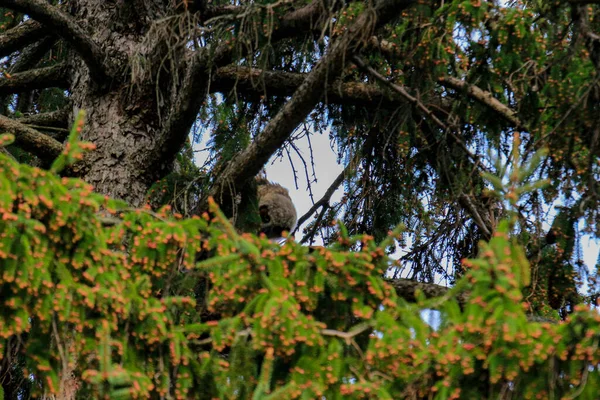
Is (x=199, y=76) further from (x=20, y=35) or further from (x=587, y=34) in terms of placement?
(x=587, y=34)

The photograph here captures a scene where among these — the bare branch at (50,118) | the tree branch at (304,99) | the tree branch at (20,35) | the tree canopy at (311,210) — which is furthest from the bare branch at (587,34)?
the tree branch at (20,35)

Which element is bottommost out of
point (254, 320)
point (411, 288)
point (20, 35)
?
point (254, 320)

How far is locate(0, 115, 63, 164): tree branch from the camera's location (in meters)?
6.00

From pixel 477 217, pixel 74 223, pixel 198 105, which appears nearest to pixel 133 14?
pixel 198 105

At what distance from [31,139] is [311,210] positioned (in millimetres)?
2246

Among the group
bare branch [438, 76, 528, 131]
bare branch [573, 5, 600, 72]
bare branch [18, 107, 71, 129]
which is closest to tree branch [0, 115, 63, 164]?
bare branch [18, 107, 71, 129]

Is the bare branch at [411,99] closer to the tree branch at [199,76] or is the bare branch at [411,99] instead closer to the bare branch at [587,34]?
the tree branch at [199,76]

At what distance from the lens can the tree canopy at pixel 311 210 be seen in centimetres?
359

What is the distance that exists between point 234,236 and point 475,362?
1100 mm

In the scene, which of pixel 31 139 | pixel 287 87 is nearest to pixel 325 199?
pixel 287 87

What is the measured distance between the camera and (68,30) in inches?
237

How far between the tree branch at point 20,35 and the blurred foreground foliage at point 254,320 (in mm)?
3571

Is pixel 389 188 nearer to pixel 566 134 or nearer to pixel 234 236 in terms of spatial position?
pixel 566 134

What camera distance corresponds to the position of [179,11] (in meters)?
6.20
